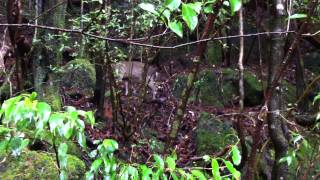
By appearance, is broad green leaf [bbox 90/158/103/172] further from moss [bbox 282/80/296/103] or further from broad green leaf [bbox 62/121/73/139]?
moss [bbox 282/80/296/103]

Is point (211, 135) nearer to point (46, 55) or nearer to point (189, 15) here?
point (46, 55)

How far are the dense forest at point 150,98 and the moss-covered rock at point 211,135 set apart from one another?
0.02 m

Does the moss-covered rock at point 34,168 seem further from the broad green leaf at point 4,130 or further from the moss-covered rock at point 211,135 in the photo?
the moss-covered rock at point 211,135

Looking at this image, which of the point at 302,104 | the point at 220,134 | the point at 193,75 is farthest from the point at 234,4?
the point at 302,104

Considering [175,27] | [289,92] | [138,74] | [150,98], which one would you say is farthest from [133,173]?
[289,92]

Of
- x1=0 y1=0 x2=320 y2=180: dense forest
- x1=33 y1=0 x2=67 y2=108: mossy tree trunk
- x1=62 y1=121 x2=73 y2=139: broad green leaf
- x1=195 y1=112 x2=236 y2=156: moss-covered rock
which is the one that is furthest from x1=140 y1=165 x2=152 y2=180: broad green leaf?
x1=195 y1=112 x2=236 y2=156: moss-covered rock

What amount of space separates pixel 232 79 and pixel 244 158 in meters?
4.80

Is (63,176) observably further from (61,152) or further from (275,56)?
(275,56)

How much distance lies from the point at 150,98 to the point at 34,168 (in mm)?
4409

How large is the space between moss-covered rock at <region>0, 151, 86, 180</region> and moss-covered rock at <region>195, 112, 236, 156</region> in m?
2.89

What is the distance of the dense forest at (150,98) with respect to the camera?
2180 mm

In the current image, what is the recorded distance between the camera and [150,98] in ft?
26.1

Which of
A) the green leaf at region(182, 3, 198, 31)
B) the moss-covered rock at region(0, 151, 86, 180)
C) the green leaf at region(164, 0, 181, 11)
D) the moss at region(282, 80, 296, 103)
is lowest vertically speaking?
the moss at region(282, 80, 296, 103)

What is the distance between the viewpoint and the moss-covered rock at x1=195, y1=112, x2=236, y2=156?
6340mm
